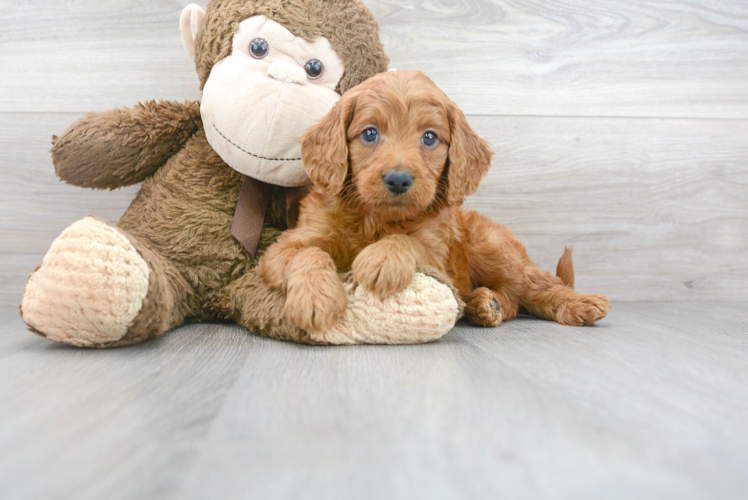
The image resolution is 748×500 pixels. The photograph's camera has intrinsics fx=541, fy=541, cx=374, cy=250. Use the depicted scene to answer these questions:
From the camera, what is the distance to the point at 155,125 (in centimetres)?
164

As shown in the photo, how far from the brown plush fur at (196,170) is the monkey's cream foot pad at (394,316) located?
0.93 ft

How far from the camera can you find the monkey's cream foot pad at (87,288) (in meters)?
1.10

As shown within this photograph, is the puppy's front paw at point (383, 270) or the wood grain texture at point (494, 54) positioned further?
the wood grain texture at point (494, 54)

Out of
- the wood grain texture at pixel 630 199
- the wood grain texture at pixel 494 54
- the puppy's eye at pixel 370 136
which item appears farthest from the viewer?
the wood grain texture at pixel 630 199

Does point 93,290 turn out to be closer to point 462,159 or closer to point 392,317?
point 392,317

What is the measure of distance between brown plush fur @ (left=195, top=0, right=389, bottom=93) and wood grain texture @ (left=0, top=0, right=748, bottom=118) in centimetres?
50

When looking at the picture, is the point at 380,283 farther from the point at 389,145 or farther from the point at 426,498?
the point at 426,498

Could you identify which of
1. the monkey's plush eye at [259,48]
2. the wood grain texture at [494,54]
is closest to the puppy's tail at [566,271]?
the wood grain texture at [494,54]

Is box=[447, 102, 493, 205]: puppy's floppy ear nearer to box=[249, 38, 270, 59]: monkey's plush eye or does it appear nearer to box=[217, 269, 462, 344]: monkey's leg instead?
box=[217, 269, 462, 344]: monkey's leg

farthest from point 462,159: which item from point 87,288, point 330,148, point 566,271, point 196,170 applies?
point 87,288

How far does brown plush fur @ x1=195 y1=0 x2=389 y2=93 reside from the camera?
1512 millimetres

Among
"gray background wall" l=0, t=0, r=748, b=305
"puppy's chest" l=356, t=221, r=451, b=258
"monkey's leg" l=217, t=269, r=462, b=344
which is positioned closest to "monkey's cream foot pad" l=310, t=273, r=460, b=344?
"monkey's leg" l=217, t=269, r=462, b=344

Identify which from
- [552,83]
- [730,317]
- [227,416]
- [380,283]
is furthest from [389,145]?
[730,317]

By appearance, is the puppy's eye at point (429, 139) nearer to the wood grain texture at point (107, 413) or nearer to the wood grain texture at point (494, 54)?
the wood grain texture at point (107, 413)
